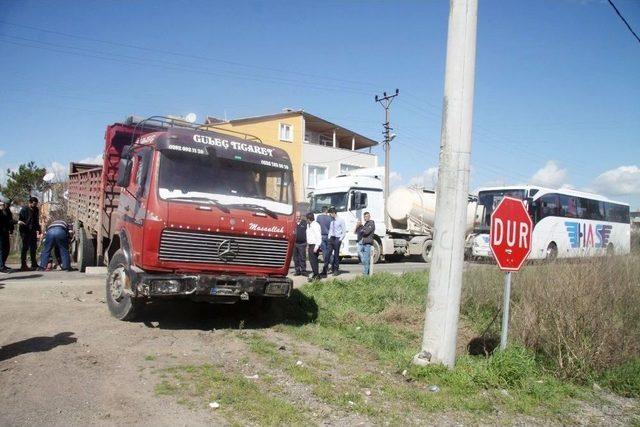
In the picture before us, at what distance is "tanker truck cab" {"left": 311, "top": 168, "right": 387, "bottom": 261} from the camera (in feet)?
60.7

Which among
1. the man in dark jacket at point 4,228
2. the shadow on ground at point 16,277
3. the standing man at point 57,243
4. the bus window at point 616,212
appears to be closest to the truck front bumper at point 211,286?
the shadow on ground at point 16,277

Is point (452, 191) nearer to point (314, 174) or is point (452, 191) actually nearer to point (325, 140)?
point (314, 174)

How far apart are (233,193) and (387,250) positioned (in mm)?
13753

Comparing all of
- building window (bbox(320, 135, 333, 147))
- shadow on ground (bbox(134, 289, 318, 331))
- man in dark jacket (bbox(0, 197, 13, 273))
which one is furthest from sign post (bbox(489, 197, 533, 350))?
building window (bbox(320, 135, 333, 147))

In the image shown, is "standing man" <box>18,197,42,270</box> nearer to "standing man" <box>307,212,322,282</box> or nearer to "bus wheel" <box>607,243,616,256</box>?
"standing man" <box>307,212,322,282</box>

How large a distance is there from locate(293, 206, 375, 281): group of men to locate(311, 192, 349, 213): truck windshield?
5459 millimetres

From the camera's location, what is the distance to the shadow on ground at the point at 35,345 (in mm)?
5692

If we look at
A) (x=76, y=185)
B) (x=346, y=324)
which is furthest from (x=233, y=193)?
(x=76, y=185)

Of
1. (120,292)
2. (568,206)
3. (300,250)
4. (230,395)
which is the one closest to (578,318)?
(230,395)

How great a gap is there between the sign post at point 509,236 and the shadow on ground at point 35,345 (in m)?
5.31

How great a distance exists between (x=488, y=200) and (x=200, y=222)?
16.5m

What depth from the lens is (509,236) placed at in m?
5.64

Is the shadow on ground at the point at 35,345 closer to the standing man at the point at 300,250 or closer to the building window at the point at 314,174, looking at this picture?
the standing man at the point at 300,250

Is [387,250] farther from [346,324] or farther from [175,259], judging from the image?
[175,259]
